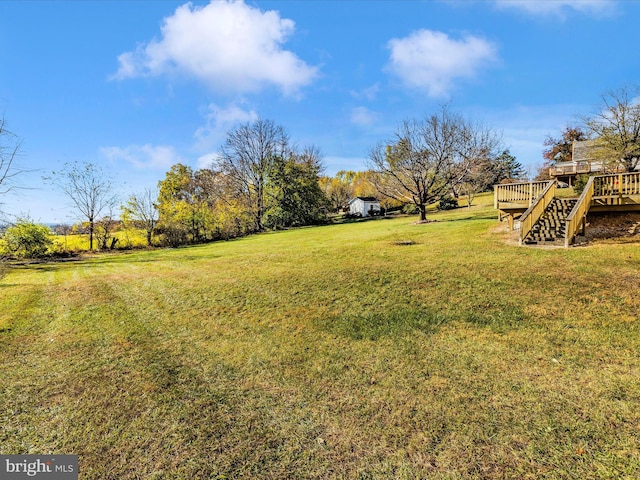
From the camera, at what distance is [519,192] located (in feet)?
44.7

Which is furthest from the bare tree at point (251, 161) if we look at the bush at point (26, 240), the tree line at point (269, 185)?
the bush at point (26, 240)

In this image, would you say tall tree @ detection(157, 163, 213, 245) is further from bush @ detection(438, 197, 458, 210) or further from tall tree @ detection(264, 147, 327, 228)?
bush @ detection(438, 197, 458, 210)

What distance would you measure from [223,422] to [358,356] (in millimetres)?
2087

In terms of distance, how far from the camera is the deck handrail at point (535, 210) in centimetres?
1082

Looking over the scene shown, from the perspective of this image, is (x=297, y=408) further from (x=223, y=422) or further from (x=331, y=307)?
(x=331, y=307)

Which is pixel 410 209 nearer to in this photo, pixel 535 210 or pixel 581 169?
pixel 581 169

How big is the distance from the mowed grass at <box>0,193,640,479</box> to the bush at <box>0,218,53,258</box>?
13.3 meters

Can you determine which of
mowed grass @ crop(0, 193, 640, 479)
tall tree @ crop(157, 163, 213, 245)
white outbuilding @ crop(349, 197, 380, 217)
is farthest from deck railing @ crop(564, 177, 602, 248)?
white outbuilding @ crop(349, 197, 380, 217)

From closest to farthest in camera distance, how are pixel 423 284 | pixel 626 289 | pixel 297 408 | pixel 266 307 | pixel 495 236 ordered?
pixel 297 408, pixel 626 289, pixel 266 307, pixel 423 284, pixel 495 236

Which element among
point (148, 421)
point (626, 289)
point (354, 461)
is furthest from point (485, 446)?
point (626, 289)

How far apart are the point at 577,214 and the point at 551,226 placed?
44.6 inches

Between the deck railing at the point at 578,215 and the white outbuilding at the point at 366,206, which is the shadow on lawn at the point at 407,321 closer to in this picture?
the deck railing at the point at 578,215

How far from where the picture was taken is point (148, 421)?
3291mm

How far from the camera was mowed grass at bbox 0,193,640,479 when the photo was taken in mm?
2777
